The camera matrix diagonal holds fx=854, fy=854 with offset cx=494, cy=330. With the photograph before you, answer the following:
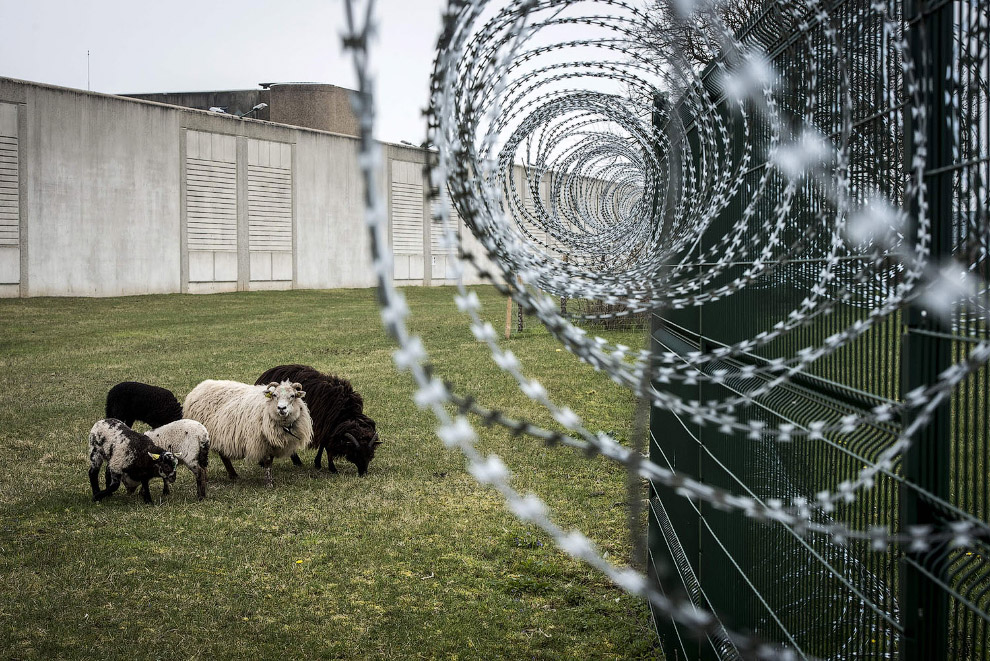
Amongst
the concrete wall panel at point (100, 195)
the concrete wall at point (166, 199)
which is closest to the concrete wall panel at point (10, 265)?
the concrete wall at point (166, 199)

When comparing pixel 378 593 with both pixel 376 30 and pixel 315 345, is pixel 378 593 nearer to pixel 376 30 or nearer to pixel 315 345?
pixel 376 30

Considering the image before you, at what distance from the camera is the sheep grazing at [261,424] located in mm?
8164

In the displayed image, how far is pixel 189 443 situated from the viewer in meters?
7.67

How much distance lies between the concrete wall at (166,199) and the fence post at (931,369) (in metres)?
25.9

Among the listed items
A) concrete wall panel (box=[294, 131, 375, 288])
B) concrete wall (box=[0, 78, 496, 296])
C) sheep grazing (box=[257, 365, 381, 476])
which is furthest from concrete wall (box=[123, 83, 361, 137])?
sheep grazing (box=[257, 365, 381, 476])

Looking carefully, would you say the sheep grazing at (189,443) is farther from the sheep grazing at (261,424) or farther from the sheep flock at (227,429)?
the sheep grazing at (261,424)

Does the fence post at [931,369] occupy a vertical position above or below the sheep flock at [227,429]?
above

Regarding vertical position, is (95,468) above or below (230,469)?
above

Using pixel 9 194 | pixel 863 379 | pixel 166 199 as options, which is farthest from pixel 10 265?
pixel 863 379

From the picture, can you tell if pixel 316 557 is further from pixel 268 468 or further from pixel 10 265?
pixel 10 265

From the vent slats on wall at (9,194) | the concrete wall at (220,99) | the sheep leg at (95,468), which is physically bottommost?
the sheep leg at (95,468)

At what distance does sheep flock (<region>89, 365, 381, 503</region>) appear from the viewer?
747 centimetres

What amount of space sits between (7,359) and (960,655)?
17579 mm

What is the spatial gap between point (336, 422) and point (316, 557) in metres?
2.58
